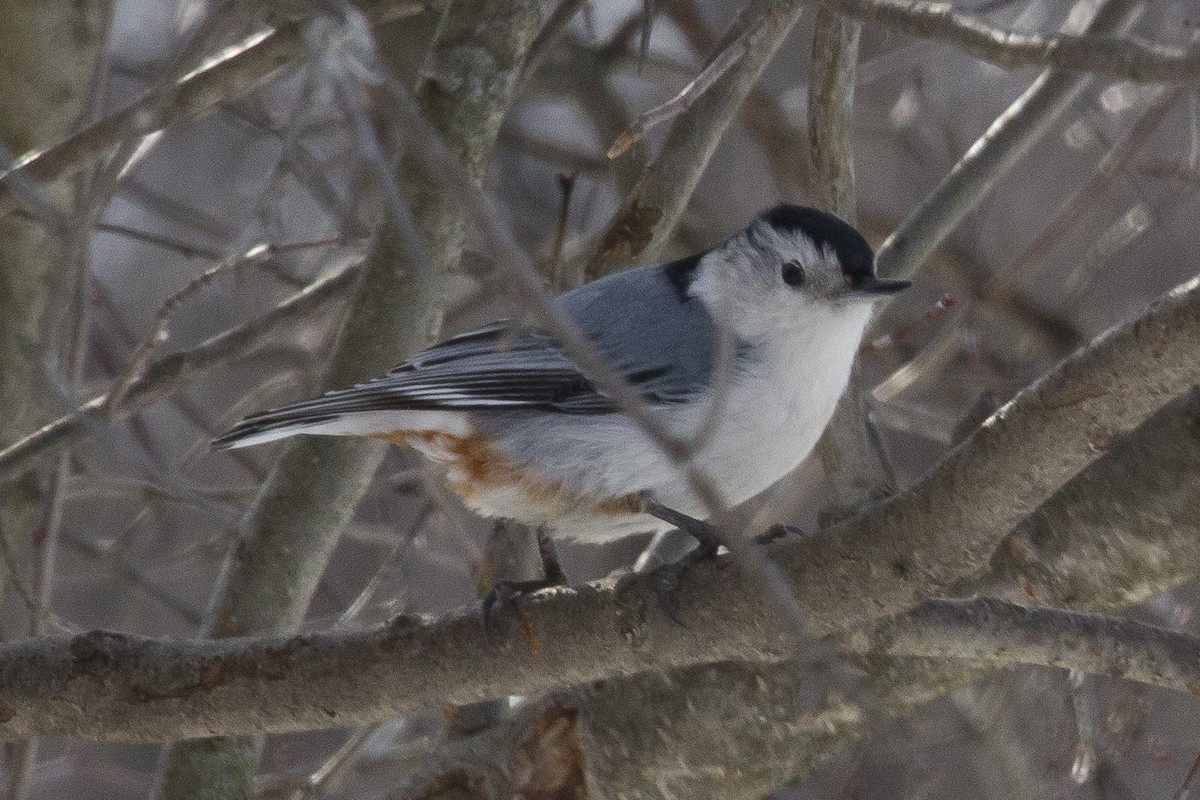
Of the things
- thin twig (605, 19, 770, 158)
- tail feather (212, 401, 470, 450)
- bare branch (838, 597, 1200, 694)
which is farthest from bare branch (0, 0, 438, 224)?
bare branch (838, 597, 1200, 694)

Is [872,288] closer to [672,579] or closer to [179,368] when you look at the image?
[672,579]

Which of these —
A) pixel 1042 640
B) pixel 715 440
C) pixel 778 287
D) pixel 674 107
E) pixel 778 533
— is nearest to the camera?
pixel 1042 640

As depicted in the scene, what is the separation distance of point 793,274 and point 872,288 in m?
0.23

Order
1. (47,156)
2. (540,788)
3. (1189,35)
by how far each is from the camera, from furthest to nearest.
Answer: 1. (1189,35)
2. (47,156)
3. (540,788)

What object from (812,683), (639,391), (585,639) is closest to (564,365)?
(639,391)

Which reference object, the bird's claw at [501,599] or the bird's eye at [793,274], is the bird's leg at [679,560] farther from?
the bird's eye at [793,274]

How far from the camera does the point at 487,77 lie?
323cm

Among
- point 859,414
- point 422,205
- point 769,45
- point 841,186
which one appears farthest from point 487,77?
point 859,414

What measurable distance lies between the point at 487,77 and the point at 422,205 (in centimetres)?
34

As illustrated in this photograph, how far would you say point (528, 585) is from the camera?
2553 mm

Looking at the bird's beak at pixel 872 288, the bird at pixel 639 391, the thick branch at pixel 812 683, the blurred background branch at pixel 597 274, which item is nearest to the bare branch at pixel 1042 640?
the blurred background branch at pixel 597 274

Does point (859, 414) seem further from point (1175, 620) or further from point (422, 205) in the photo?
point (1175, 620)

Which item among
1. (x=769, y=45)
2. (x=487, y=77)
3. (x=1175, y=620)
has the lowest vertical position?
(x=1175, y=620)

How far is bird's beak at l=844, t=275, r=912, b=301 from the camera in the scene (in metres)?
2.72
